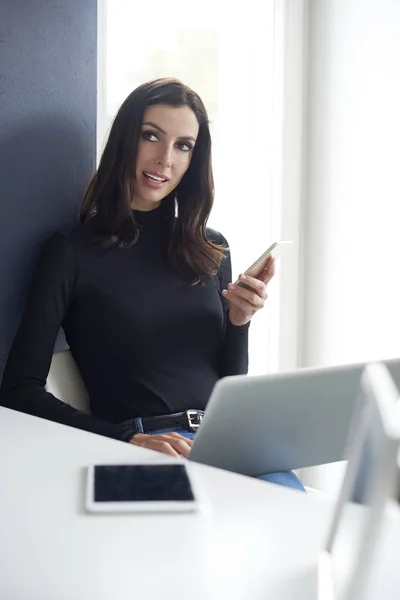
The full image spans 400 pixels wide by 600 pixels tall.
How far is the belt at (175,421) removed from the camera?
1836 millimetres

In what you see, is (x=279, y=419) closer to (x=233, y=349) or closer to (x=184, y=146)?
(x=233, y=349)

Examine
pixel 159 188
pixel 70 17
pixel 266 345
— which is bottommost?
pixel 266 345

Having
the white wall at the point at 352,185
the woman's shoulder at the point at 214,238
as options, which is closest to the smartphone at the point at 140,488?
the woman's shoulder at the point at 214,238

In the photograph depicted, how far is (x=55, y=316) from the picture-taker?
5.85ft

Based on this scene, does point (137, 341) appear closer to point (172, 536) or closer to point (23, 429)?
point (23, 429)

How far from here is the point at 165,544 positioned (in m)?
0.92

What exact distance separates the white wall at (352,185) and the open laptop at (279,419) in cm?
130

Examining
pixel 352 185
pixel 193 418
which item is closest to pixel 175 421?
pixel 193 418

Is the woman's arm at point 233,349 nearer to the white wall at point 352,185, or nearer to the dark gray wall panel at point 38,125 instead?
the dark gray wall panel at point 38,125

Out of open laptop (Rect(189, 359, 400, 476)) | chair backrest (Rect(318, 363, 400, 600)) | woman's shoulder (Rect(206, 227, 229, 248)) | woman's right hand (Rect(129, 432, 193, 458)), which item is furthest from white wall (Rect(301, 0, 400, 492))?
chair backrest (Rect(318, 363, 400, 600))

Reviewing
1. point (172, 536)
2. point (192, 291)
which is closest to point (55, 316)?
point (192, 291)

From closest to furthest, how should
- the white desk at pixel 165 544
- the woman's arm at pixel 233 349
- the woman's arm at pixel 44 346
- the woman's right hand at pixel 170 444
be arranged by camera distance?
the white desk at pixel 165 544 < the woman's right hand at pixel 170 444 < the woman's arm at pixel 44 346 < the woman's arm at pixel 233 349

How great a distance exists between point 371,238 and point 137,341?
99 centimetres

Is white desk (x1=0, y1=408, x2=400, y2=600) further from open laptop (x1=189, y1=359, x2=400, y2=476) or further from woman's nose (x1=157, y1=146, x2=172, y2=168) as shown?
woman's nose (x1=157, y1=146, x2=172, y2=168)
